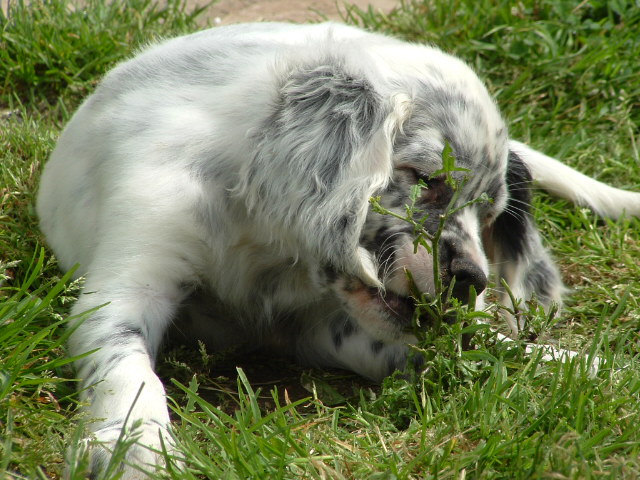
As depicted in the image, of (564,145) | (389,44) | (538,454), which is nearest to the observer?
(538,454)

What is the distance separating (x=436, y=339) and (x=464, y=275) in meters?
0.25

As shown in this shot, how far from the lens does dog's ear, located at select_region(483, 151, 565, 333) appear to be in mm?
4066

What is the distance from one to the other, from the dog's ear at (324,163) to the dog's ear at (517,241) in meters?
0.92

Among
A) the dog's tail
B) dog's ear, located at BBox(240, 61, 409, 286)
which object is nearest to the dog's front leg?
dog's ear, located at BBox(240, 61, 409, 286)

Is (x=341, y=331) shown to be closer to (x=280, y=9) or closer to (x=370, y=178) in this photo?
(x=370, y=178)

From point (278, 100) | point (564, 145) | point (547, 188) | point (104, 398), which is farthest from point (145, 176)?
point (564, 145)

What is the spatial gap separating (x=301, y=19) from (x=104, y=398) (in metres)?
4.37

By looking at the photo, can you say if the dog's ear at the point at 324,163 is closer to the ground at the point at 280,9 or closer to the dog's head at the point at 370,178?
the dog's head at the point at 370,178

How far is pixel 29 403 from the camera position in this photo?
302 centimetres

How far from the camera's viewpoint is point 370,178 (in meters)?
3.19

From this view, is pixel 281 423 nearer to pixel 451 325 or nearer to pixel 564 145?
pixel 451 325

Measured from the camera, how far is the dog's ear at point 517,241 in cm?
407

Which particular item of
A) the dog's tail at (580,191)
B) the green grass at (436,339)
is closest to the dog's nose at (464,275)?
the green grass at (436,339)

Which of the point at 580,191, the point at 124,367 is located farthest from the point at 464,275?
the point at 580,191
